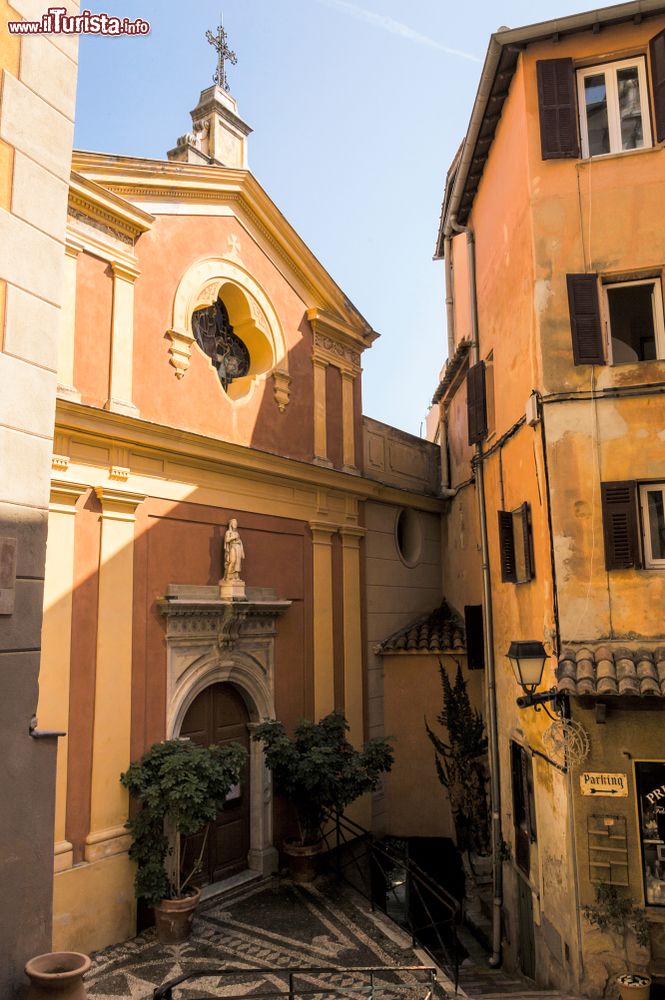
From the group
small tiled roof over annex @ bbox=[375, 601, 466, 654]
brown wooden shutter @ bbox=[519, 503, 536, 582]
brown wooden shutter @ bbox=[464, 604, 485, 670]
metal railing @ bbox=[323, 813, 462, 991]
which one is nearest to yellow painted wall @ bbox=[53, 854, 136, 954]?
metal railing @ bbox=[323, 813, 462, 991]

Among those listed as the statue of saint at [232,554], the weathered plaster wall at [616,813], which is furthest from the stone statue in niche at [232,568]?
the weathered plaster wall at [616,813]

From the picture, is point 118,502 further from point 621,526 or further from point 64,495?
point 621,526

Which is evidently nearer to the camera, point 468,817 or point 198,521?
point 198,521

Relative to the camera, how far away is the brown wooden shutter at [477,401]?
11453 mm

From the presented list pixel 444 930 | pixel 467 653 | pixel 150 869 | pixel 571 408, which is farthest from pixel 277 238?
pixel 444 930

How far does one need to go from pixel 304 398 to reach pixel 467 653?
5.08 metres

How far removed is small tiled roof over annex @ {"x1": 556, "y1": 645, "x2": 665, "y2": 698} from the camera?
7.20 m

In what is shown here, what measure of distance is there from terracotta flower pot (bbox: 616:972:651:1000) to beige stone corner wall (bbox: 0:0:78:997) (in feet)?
16.7

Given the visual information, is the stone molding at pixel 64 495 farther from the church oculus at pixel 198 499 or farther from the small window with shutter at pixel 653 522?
the small window with shutter at pixel 653 522

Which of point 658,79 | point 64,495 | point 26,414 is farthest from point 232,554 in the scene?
point 658,79

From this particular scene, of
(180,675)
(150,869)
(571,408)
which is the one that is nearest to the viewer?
(571,408)

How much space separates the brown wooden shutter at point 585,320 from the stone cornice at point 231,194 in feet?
19.6

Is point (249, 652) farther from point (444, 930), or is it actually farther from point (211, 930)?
point (444, 930)

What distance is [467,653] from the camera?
12859 mm
